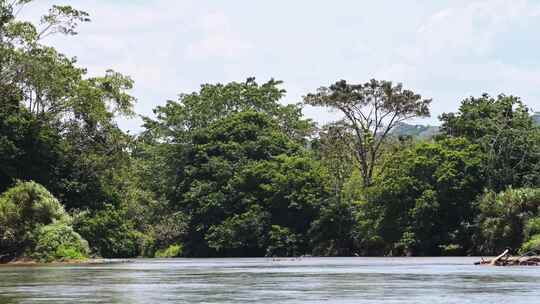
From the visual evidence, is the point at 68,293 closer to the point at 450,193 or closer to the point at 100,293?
the point at 100,293

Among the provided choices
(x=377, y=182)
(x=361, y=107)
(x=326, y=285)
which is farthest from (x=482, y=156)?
(x=326, y=285)

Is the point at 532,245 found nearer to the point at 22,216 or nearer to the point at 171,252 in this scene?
the point at 22,216

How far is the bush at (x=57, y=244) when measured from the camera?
217 feet

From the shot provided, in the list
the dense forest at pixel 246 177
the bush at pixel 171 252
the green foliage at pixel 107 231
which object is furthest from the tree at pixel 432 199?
the bush at pixel 171 252

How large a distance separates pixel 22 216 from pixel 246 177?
35.0 metres

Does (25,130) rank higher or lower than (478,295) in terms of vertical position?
higher

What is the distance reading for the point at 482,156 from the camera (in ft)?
274

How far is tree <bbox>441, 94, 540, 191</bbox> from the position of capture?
82.4 m

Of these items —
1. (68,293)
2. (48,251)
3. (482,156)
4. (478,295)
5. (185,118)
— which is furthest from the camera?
(185,118)

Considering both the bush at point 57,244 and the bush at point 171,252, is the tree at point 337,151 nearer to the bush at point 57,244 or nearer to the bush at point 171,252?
the bush at point 171,252

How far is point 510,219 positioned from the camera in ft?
240

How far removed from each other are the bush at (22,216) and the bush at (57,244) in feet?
2.09

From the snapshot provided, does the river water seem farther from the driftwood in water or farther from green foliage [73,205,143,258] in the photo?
green foliage [73,205,143,258]

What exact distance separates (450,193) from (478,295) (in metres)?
58.8
